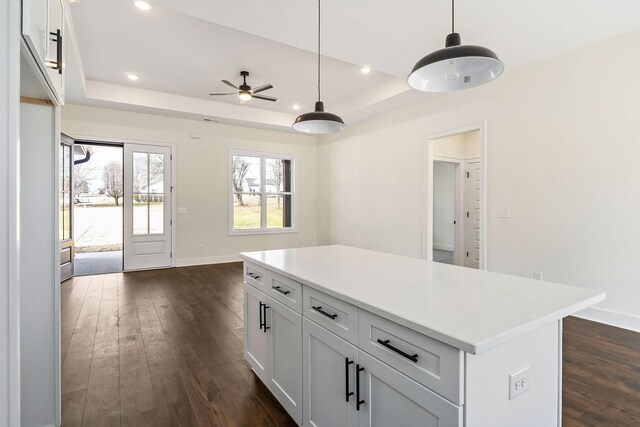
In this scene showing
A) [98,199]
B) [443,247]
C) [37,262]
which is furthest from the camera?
[98,199]

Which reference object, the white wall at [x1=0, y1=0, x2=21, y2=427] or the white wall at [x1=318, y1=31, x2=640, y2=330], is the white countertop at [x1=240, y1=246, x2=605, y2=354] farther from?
the white wall at [x1=318, y1=31, x2=640, y2=330]

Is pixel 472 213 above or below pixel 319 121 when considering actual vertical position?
below

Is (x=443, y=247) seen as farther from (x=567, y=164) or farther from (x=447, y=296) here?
(x=447, y=296)

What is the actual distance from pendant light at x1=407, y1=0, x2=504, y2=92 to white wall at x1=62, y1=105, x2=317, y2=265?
17.7ft

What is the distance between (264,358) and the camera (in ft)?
6.72

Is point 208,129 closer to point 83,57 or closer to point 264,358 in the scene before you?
point 83,57

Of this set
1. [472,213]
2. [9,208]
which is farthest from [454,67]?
[472,213]

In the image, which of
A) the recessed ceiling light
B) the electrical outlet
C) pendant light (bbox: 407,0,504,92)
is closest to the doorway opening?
the recessed ceiling light

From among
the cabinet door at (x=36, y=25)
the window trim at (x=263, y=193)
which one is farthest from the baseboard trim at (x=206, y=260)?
the cabinet door at (x=36, y=25)

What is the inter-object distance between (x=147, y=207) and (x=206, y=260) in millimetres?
1498

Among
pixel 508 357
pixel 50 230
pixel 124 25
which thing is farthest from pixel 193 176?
pixel 508 357

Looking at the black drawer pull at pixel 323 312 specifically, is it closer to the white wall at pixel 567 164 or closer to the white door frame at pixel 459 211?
the white wall at pixel 567 164

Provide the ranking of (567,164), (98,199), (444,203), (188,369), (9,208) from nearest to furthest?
(9,208)
(188,369)
(567,164)
(444,203)
(98,199)

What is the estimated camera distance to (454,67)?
1722 mm
